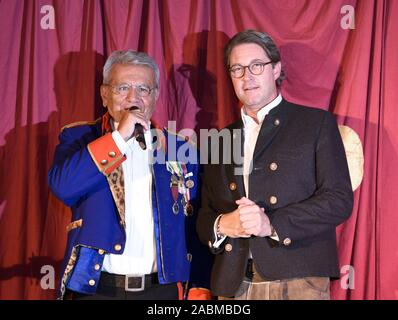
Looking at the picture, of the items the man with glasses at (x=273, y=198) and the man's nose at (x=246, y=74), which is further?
the man's nose at (x=246, y=74)

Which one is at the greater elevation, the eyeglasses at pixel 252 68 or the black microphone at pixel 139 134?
the eyeglasses at pixel 252 68

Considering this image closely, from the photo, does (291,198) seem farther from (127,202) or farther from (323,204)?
(127,202)

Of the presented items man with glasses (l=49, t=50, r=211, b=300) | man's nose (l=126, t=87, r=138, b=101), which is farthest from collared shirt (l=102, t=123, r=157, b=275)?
man's nose (l=126, t=87, r=138, b=101)

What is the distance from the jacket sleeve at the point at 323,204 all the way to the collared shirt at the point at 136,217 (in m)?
0.64

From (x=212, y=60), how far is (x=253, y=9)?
0.35 meters

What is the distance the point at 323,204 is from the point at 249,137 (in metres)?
0.50

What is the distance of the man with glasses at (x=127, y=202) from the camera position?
2463mm

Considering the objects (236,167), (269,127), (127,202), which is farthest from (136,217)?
(269,127)

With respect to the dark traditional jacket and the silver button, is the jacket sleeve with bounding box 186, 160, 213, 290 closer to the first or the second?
the dark traditional jacket

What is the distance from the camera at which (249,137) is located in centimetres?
255

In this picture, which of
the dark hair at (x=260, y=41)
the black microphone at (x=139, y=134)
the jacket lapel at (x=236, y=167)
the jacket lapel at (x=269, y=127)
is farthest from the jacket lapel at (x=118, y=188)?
the dark hair at (x=260, y=41)

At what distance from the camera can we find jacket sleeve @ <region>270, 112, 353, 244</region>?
2213 millimetres

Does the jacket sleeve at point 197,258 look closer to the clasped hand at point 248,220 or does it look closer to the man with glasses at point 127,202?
the man with glasses at point 127,202
